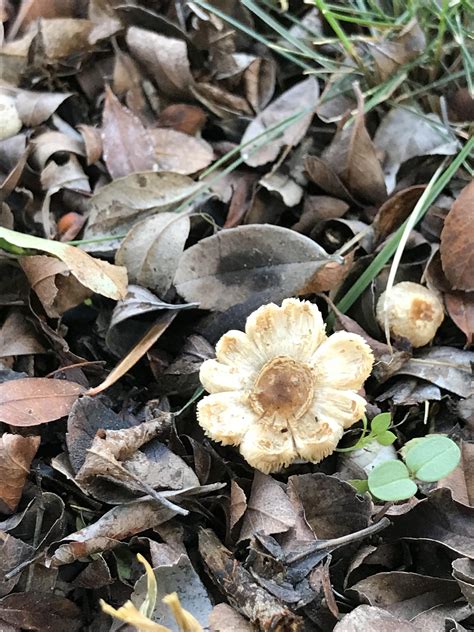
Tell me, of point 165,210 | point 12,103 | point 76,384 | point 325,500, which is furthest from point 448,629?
point 12,103

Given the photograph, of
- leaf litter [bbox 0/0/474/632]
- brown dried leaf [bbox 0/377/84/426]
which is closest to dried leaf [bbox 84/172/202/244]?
leaf litter [bbox 0/0/474/632]

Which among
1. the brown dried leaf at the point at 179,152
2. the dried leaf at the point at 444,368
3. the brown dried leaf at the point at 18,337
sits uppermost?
the brown dried leaf at the point at 179,152

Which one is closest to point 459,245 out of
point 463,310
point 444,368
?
point 463,310

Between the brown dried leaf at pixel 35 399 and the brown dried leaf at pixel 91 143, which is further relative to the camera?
the brown dried leaf at pixel 91 143

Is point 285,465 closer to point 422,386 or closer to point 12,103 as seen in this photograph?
point 422,386

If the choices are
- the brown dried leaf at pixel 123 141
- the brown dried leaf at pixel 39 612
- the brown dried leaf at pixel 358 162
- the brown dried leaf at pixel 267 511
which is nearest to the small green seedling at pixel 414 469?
the brown dried leaf at pixel 267 511

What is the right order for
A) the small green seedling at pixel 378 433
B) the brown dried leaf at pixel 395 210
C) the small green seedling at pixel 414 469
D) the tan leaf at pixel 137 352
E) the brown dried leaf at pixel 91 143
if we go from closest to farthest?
the small green seedling at pixel 414 469 < the small green seedling at pixel 378 433 < the tan leaf at pixel 137 352 < the brown dried leaf at pixel 395 210 < the brown dried leaf at pixel 91 143

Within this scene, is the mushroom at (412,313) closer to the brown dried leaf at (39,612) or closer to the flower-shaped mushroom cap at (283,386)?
the flower-shaped mushroom cap at (283,386)

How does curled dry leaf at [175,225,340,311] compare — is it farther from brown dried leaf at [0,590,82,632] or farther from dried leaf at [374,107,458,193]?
brown dried leaf at [0,590,82,632]

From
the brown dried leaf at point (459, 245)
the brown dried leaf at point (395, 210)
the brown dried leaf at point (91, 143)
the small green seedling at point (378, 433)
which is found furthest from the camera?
the brown dried leaf at point (91, 143)
